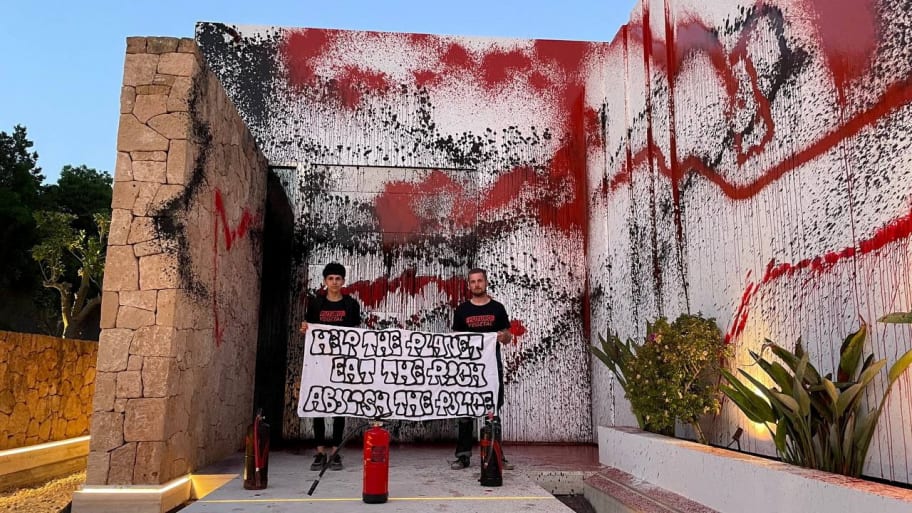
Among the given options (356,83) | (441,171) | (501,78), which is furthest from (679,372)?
(356,83)

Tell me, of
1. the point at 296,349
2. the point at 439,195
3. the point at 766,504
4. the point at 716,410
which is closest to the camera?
the point at 766,504

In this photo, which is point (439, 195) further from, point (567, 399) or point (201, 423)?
point (201, 423)

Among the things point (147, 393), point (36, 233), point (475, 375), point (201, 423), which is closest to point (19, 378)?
point (201, 423)

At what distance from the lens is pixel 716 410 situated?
133 inches

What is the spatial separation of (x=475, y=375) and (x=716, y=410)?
55.3 inches

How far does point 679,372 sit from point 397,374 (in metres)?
1.64

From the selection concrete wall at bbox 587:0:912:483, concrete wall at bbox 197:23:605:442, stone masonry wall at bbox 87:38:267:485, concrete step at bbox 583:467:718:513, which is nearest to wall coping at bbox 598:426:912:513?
concrete step at bbox 583:467:718:513

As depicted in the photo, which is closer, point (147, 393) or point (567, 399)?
point (147, 393)

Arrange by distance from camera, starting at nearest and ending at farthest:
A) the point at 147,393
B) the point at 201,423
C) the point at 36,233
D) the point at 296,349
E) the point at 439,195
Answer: the point at 147,393, the point at 201,423, the point at 296,349, the point at 439,195, the point at 36,233

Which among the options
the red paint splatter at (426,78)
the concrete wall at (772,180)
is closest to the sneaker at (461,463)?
the concrete wall at (772,180)

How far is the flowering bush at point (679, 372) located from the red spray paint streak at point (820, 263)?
0.16 m

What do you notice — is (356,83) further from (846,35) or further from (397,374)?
(846,35)

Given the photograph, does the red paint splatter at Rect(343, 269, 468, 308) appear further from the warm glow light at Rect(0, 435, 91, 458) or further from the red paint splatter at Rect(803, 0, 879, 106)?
the red paint splatter at Rect(803, 0, 879, 106)

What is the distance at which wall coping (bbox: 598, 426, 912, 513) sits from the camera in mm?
1921
